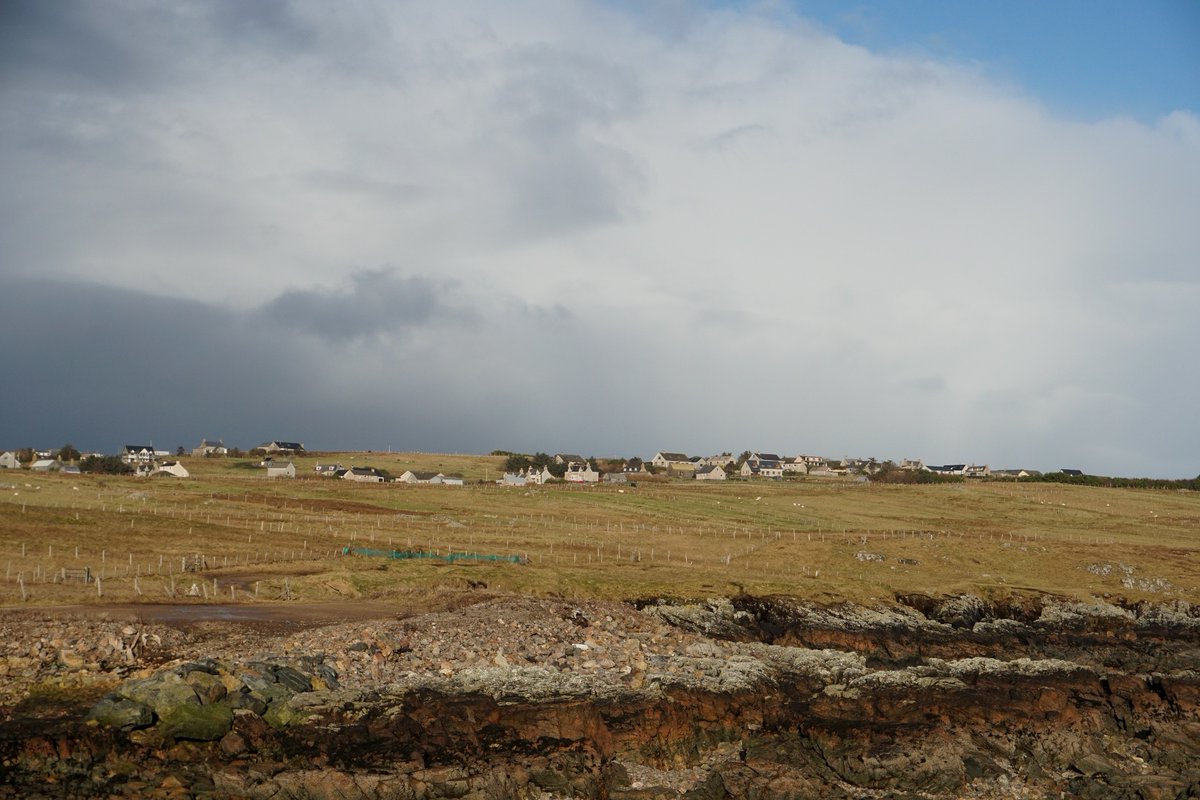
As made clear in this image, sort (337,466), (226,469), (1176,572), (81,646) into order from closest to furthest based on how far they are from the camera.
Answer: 1. (81,646)
2. (1176,572)
3. (226,469)
4. (337,466)

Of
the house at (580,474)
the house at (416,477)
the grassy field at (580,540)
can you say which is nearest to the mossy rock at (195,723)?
the grassy field at (580,540)

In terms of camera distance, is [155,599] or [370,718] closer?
[370,718]

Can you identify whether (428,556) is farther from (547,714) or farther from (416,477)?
(416,477)

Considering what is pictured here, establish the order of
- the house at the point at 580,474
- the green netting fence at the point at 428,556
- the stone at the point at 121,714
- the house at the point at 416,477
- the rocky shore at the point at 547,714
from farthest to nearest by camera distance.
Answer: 1. the house at the point at 580,474
2. the house at the point at 416,477
3. the green netting fence at the point at 428,556
4. the stone at the point at 121,714
5. the rocky shore at the point at 547,714

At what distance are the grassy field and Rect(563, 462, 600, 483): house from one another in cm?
3848

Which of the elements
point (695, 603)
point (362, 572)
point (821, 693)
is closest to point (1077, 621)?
point (695, 603)

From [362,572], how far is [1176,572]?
5976 cm

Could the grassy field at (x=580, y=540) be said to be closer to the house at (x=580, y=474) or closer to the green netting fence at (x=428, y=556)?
the green netting fence at (x=428, y=556)

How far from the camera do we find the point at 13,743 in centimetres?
2520

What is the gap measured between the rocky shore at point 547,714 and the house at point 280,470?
123 metres

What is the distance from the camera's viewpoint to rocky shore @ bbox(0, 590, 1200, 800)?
2617cm

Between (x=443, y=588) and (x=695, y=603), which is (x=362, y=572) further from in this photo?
(x=695, y=603)

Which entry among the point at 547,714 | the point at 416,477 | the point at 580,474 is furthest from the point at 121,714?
the point at 580,474

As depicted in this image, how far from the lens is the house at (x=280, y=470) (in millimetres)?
159375
